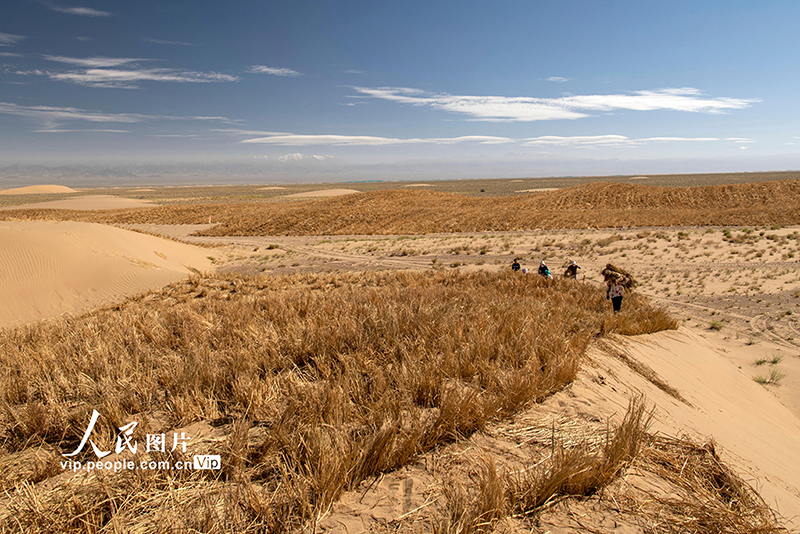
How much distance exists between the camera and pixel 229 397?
11.8 feet

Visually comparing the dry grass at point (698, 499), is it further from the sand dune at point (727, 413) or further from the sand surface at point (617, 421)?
the sand dune at point (727, 413)

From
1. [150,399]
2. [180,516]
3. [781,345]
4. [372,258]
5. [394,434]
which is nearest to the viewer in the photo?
[180,516]

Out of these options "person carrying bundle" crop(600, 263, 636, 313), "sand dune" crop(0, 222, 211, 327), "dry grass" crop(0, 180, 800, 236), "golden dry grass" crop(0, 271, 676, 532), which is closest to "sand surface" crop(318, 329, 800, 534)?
"golden dry grass" crop(0, 271, 676, 532)

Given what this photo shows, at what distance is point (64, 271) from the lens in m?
14.4

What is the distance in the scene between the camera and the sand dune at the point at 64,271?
1250 centimetres

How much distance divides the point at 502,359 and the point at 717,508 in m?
2.16

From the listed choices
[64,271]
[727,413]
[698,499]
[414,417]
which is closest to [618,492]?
[698,499]

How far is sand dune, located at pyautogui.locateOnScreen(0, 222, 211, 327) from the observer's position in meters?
12.5

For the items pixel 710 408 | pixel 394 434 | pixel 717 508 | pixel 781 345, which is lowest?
pixel 781 345

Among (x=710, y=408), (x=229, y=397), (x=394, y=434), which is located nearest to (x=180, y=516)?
(x=394, y=434)

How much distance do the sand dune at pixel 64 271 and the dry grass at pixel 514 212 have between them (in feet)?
74.6

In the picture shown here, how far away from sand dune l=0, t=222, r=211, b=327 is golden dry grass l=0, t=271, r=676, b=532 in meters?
7.92

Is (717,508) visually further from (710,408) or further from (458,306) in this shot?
(458,306)

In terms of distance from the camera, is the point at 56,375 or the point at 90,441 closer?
the point at 90,441
